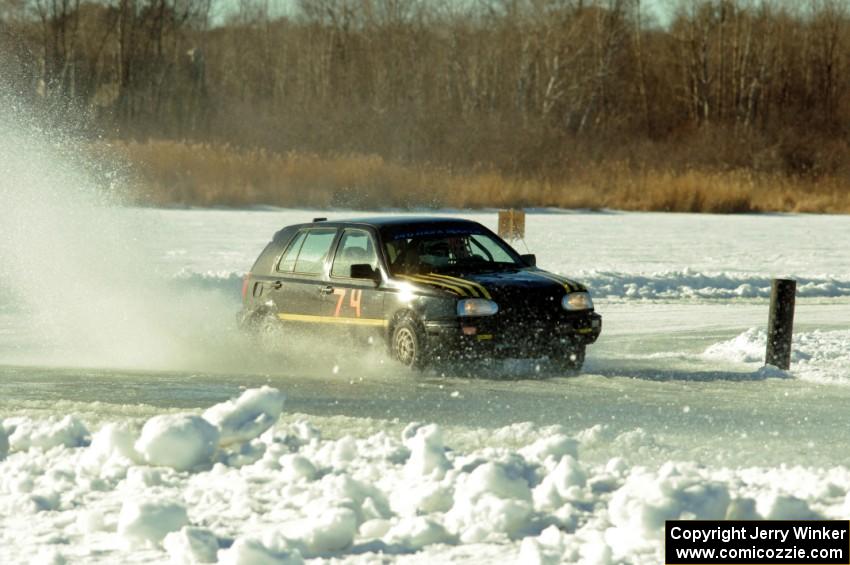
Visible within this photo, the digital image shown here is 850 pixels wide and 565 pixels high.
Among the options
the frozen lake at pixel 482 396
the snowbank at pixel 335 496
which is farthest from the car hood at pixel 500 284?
the snowbank at pixel 335 496

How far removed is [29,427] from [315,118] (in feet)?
153

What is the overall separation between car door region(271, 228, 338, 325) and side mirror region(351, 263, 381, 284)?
0.50 m

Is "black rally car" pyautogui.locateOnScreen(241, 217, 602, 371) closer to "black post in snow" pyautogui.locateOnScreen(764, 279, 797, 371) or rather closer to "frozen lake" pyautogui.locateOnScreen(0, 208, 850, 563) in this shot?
"frozen lake" pyautogui.locateOnScreen(0, 208, 850, 563)

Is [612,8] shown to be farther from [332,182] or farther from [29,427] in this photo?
[29,427]

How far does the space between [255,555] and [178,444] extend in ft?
7.20

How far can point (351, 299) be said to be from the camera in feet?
41.7

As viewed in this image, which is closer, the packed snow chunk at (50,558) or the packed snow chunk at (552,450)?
the packed snow chunk at (50,558)

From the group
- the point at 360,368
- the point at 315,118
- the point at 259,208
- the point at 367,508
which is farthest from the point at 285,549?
the point at 315,118

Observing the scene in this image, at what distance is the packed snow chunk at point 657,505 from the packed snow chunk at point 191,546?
5.76 ft

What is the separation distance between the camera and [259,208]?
37.8 meters

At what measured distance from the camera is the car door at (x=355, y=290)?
1249cm

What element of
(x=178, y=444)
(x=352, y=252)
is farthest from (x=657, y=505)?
(x=352, y=252)

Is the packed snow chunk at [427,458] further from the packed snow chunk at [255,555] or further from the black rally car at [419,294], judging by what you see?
the black rally car at [419,294]

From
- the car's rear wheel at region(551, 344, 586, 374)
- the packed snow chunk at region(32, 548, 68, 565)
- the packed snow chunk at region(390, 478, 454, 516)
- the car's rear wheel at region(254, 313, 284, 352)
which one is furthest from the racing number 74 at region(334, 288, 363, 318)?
the packed snow chunk at region(32, 548, 68, 565)
